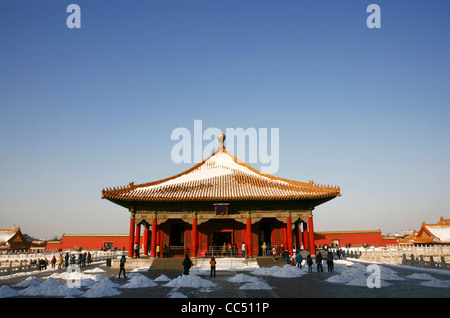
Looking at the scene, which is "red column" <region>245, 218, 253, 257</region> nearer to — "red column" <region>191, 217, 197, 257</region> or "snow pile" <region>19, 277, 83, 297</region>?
"red column" <region>191, 217, 197, 257</region>

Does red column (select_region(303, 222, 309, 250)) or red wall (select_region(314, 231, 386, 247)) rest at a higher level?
red column (select_region(303, 222, 309, 250))

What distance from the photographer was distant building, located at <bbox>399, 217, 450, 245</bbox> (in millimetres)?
44694

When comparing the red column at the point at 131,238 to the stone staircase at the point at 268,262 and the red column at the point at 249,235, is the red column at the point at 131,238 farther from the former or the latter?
the stone staircase at the point at 268,262

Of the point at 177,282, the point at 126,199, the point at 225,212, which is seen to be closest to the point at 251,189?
the point at 225,212

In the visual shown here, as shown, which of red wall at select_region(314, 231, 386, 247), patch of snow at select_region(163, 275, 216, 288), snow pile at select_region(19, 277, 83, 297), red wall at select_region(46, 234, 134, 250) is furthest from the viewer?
red wall at select_region(46, 234, 134, 250)

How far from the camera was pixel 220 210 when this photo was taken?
24.8 m

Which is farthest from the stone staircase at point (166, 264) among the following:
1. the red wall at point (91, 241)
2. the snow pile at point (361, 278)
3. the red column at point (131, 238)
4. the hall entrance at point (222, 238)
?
the red wall at point (91, 241)

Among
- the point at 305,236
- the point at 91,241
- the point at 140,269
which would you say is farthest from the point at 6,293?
the point at 91,241

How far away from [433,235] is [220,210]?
38.3 m

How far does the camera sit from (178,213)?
25.3 meters

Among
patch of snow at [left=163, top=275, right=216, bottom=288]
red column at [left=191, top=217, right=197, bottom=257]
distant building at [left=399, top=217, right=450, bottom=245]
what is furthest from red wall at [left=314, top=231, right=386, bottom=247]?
patch of snow at [left=163, top=275, right=216, bottom=288]

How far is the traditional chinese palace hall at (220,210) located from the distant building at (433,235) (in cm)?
2823

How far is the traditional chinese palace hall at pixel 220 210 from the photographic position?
24219 millimetres

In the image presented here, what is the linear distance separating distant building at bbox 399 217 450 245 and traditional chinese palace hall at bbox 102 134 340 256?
28228mm
